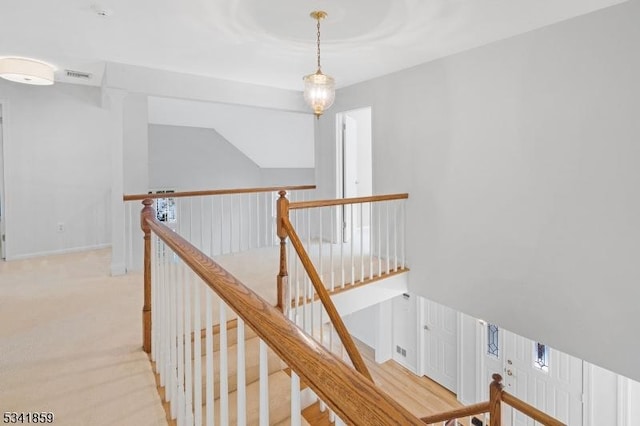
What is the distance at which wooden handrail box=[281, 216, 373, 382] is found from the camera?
198 cm

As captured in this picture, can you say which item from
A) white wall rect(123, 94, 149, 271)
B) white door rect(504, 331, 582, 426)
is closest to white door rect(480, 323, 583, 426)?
white door rect(504, 331, 582, 426)

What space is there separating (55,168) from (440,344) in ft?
21.2

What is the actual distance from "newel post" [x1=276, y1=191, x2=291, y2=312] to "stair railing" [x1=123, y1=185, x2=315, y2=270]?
5.91 feet

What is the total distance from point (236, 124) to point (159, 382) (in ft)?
19.9

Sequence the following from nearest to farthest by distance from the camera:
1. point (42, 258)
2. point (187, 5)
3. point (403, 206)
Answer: point (187, 5), point (403, 206), point (42, 258)

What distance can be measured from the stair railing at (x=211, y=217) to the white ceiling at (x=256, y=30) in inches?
62.3

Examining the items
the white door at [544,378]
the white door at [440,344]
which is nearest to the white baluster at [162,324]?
the white door at [544,378]

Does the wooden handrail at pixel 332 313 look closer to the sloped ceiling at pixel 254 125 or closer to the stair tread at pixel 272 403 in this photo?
the stair tread at pixel 272 403

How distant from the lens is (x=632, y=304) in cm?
271

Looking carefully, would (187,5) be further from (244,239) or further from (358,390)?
(244,239)

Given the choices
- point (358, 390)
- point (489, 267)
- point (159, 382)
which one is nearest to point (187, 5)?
point (159, 382)

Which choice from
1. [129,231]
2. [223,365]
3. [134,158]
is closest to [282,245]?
[223,365]

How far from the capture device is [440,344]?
235 inches

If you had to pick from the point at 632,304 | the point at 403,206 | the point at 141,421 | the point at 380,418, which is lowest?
the point at 141,421
